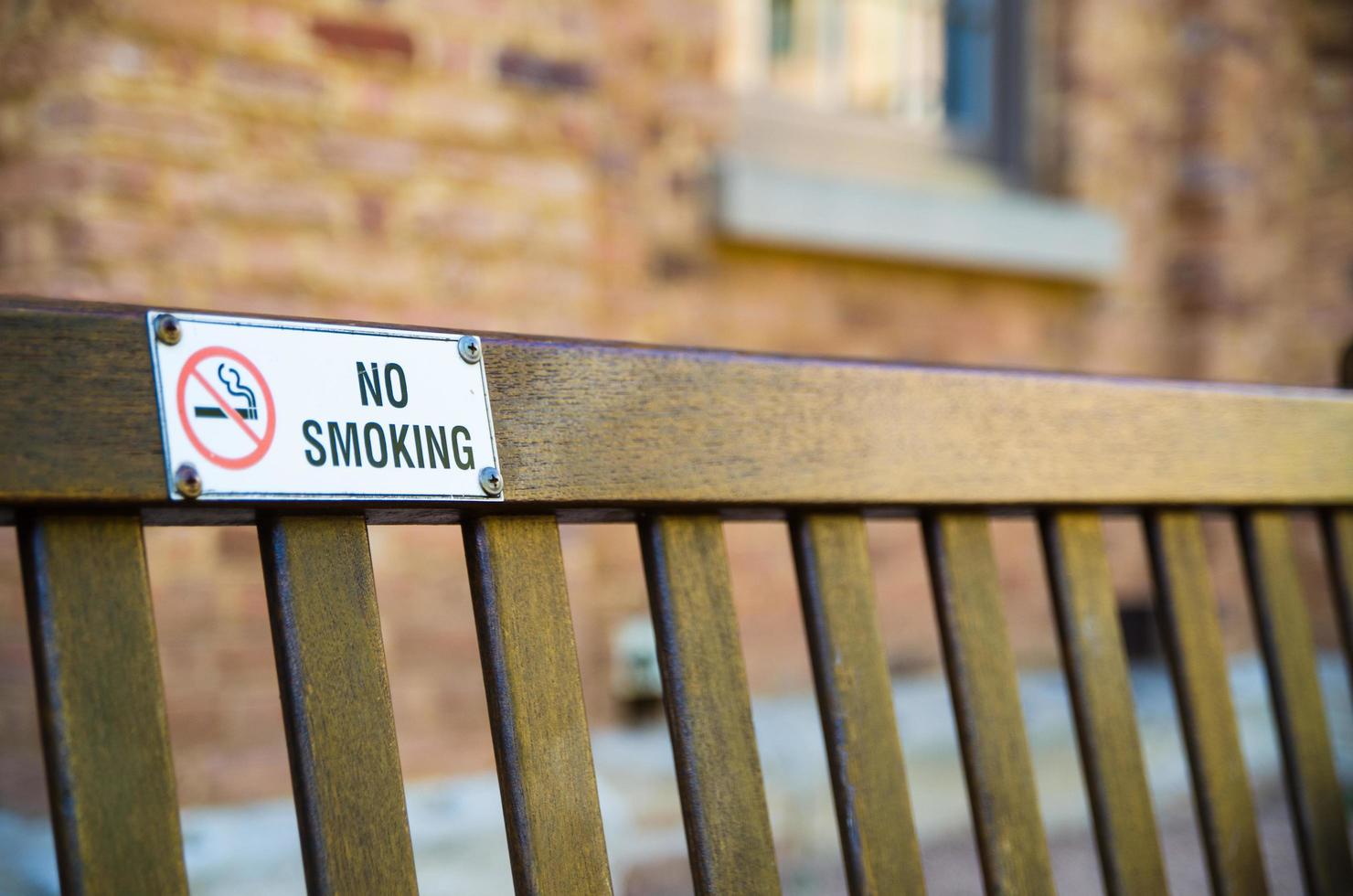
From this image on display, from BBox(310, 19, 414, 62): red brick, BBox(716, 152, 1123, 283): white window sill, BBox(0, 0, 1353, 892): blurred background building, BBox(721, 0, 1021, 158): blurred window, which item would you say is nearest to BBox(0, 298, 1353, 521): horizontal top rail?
BBox(0, 0, 1353, 892): blurred background building

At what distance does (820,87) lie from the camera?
3229mm

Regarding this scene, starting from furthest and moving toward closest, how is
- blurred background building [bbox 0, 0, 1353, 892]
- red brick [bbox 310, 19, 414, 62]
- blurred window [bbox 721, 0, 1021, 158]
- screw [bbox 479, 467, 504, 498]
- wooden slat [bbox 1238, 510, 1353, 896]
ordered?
1. blurred window [bbox 721, 0, 1021, 158]
2. red brick [bbox 310, 19, 414, 62]
3. blurred background building [bbox 0, 0, 1353, 892]
4. wooden slat [bbox 1238, 510, 1353, 896]
5. screw [bbox 479, 467, 504, 498]

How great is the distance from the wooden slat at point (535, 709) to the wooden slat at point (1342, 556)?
2.52 feet

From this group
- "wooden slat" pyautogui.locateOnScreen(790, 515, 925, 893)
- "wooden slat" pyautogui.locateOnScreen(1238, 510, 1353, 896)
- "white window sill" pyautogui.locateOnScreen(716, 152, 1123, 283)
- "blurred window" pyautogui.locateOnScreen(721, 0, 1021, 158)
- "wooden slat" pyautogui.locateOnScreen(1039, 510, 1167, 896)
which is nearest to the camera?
"wooden slat" pyautogui.locateOnScreen(790, 515, 925, 893)

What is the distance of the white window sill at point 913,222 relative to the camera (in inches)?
109

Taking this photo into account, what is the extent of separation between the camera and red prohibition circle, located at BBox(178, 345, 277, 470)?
0.56 metres

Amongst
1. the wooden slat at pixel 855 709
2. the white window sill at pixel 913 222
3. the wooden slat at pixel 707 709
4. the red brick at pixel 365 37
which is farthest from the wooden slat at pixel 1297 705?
the white window sill at pixel 913 222

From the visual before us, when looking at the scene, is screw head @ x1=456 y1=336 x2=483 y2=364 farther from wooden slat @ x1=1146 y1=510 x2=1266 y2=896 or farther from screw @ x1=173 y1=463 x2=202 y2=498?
wooden slat @ x1=1146 y1=510 x2=1266 y2=896

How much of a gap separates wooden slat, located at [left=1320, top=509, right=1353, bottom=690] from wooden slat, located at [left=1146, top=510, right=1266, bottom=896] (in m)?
0.20

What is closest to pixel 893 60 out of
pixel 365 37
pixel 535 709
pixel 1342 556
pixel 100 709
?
pixel 365 37

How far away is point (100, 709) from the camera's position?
54cm

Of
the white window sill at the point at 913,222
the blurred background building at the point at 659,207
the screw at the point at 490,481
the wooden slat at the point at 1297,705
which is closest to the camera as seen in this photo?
the screw at the point at 490,481

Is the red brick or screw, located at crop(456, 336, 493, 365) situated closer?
screw, located at crop(456, 336, 493, 365)

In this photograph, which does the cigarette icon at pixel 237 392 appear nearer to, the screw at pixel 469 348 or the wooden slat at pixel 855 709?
the screw at pixel 469 348
